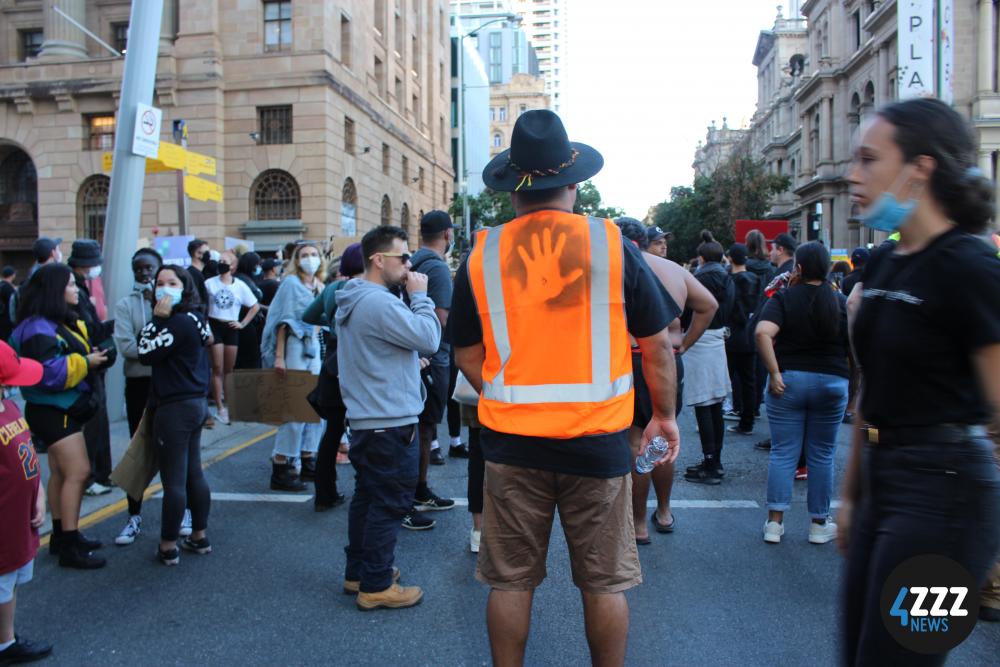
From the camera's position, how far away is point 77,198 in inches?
1132

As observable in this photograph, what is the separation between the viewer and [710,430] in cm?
661

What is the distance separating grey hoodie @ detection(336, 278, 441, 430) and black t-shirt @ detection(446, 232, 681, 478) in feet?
3.64

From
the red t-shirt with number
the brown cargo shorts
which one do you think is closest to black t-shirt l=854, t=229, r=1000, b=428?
the brown cargo shorts

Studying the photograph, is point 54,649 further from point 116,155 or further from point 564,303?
point 116,155

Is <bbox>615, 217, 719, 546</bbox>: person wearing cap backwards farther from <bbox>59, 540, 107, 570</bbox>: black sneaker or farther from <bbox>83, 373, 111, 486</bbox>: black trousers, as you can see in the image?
<bbox>83, 373, 111, 486</bbox>: black trousers

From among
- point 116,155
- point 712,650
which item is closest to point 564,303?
point 712,650

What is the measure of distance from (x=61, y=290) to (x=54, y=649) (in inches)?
80.3

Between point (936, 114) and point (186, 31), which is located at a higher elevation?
point (186, 31)

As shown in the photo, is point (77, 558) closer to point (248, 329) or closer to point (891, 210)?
point (891, 210)

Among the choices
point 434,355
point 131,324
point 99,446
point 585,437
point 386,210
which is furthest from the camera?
point 386,210

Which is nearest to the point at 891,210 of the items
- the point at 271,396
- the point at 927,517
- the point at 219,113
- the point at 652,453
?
the point at 927,517

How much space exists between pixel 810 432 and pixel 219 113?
26642 mm

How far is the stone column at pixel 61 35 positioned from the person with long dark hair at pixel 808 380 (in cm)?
3149

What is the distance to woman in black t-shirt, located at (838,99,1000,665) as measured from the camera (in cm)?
200
